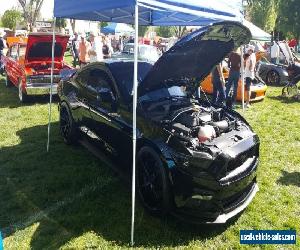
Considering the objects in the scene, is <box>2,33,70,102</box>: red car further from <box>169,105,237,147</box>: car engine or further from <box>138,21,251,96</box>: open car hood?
<box>169,105,237,147</box>: car engine

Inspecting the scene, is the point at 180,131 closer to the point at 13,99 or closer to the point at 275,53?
the point at 13,99

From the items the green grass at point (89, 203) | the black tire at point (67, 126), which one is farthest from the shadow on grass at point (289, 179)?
the black tire at point (67, 126)

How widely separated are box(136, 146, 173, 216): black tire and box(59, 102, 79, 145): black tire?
2.31 metres

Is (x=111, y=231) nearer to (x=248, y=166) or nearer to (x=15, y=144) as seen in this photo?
(x=248, y=166)

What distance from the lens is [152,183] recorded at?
4.06 metres

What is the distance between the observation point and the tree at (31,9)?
43438 mm

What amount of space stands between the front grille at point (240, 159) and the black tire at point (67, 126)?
10.6ft

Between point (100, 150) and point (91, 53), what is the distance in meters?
9.13

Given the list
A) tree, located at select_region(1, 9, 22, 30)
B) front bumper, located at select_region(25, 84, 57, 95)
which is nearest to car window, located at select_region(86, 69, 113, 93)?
front bumper, located at select_region(25, 84, 57, 95)

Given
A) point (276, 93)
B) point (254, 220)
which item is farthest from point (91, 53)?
point (254, 220)

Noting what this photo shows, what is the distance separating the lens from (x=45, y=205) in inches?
174

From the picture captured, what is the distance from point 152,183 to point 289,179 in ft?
8.12

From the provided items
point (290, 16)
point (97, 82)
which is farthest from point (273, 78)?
point (290, 16)

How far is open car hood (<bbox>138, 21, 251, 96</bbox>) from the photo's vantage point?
4219mm
